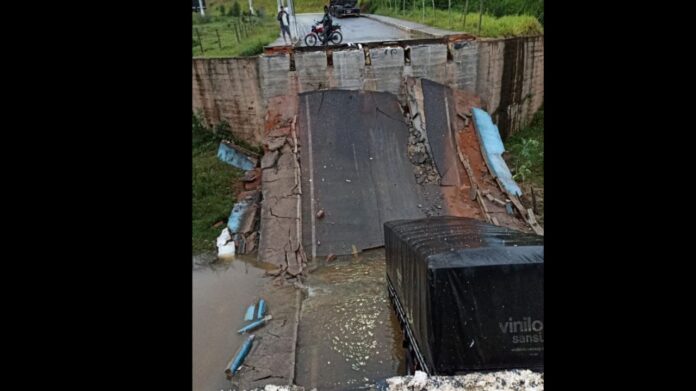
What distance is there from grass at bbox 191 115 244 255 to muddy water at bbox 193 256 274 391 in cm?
102

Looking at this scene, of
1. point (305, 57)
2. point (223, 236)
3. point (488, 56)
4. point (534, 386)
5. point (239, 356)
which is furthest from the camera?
point (488, 56)

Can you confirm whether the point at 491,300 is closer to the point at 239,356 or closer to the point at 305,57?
the point at 239,356

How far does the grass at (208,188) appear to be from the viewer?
12.6m

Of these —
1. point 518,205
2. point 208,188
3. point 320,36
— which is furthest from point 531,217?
point 320,36

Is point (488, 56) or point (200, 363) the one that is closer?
point (200, 363)

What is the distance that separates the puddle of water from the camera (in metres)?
7.77

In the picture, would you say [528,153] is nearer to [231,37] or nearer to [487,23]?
[487,23]

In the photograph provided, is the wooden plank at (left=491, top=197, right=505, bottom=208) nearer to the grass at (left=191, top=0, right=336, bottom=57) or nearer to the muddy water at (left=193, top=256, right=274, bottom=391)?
the muddy water at (left=193, top=256, right=274, bottom=391)

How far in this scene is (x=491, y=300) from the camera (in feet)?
17.2

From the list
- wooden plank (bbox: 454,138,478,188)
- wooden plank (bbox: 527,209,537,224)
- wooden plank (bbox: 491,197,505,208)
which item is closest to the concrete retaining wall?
wooden plank (bbox: 454,138,478,188)

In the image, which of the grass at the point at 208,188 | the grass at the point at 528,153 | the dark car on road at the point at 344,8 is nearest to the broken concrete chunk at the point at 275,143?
the grass at the point at 208,188
